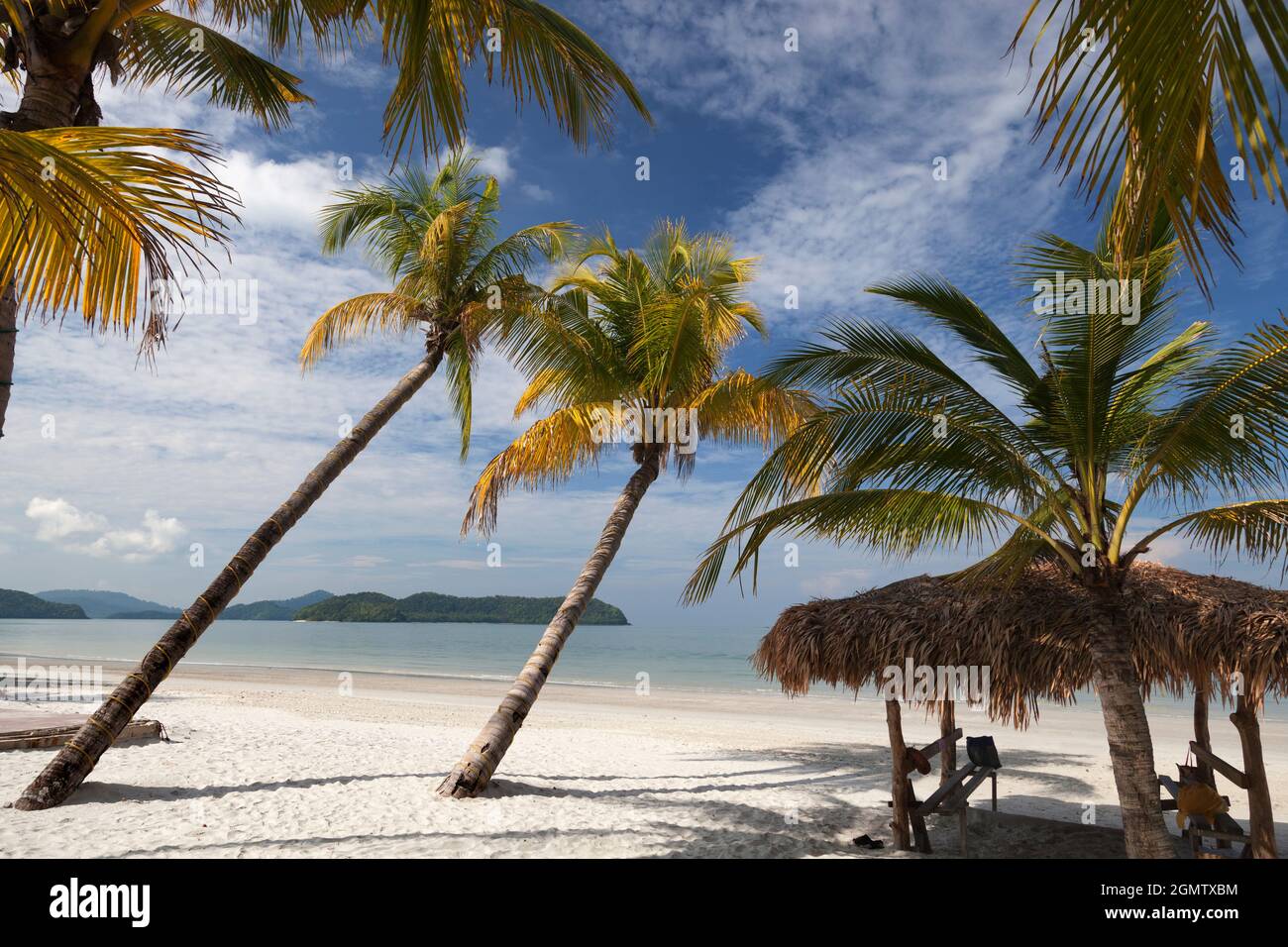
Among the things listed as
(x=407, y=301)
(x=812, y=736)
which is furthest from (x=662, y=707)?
(x=407, y=301)

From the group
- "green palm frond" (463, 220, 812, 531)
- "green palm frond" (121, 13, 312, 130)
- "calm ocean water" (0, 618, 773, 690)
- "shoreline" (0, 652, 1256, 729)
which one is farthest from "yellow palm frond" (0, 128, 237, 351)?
"calm ocean water" (0, 618, 773, 690)

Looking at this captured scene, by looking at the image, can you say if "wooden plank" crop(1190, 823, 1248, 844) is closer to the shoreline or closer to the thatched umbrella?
the thatched umbrella

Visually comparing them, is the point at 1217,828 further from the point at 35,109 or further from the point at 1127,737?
the point at 35,109

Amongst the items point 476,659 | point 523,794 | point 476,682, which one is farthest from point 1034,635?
point 476,659

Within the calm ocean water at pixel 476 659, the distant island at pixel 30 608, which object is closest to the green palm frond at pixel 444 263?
the calm ocean water at pixel 476 659

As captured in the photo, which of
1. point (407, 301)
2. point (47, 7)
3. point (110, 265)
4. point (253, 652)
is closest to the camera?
point (110, 265)

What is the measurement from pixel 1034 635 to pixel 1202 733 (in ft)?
9.84

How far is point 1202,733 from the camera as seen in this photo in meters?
7.69

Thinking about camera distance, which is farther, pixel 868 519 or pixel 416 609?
pixel 416 609

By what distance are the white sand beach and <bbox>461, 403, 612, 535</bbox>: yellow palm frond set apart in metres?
3.17
